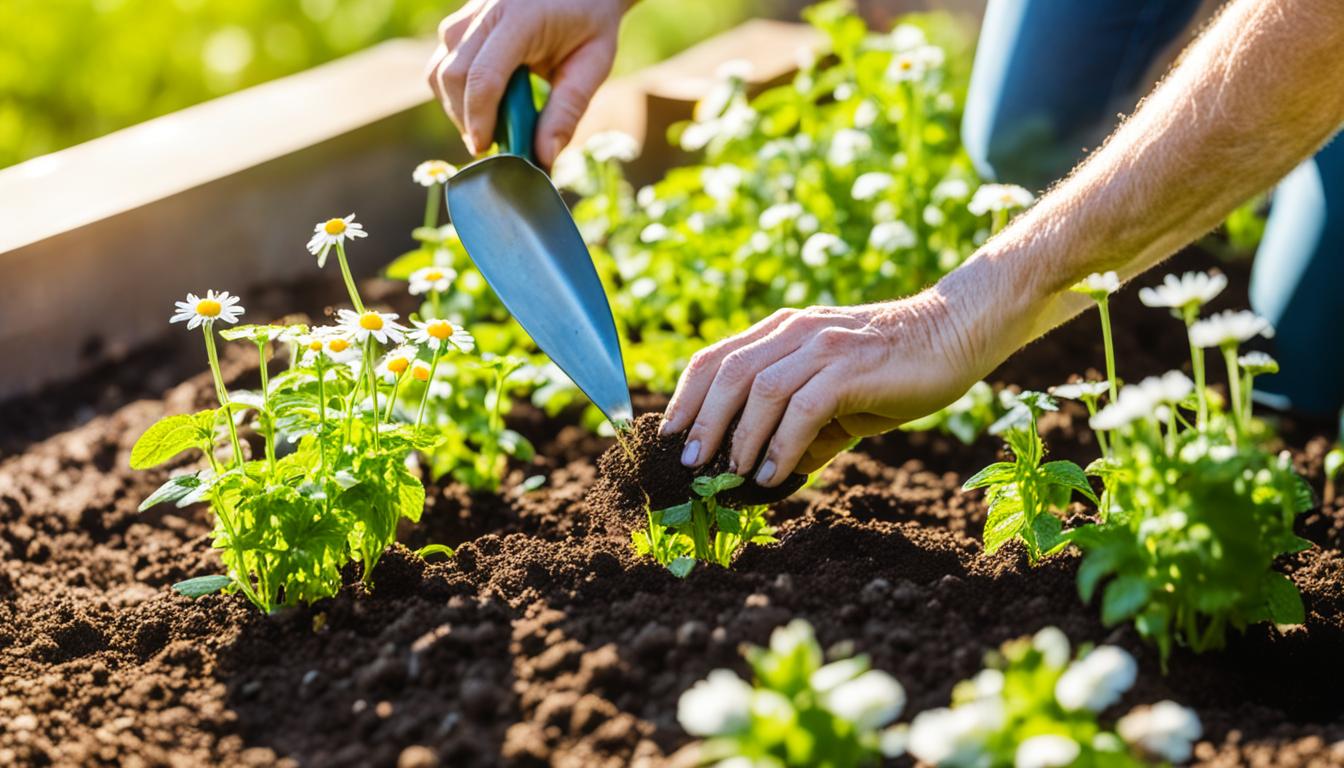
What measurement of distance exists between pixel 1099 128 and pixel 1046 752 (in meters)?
2.46

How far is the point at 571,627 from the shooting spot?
5.24 feet

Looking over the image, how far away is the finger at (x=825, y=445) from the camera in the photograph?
6.12 ft

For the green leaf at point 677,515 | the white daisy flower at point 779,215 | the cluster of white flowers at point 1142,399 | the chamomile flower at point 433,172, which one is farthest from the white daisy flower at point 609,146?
the cluster of white flowers at point 1142,399

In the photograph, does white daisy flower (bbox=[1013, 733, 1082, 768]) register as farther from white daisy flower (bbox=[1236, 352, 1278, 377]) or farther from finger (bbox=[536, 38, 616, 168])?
finger (bbox=[536, 38, 616, 168])

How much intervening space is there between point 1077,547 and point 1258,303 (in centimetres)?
138

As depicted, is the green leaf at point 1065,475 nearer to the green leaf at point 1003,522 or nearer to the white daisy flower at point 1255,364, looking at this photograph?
the green leaf at point 1003,522

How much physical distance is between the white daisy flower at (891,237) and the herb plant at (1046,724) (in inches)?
60.7

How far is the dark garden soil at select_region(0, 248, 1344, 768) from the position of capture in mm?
1447

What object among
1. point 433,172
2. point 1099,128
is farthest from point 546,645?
point 1099,128

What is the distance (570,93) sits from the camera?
2.36 metres

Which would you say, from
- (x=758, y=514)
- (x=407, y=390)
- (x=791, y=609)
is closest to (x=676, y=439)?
(x=758, y=514)

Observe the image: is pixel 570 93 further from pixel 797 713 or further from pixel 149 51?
pixel 149 51

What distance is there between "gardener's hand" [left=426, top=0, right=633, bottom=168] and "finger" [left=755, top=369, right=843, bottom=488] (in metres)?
0.82

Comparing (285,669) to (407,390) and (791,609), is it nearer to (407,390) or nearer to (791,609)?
(791,609)
